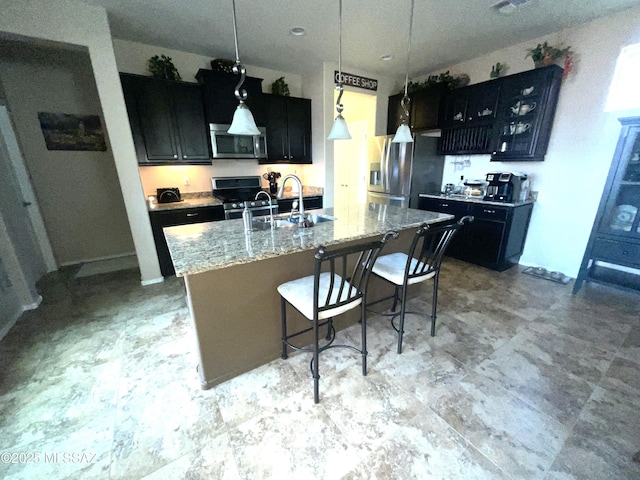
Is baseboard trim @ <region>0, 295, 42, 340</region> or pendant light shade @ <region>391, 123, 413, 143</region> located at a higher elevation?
pendant light shade @ <region>391, 123, 413, 143</region>

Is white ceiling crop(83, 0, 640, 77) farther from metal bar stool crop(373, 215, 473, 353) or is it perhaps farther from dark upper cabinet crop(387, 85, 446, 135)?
metal bar stool crop(373, 215, 473, 353)

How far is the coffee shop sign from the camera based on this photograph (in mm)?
3922

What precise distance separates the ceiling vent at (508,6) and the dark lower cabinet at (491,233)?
6.50ft

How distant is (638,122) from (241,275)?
3.71 meters

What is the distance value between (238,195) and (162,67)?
1769 mm

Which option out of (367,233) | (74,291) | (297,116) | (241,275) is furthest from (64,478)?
(297,116)

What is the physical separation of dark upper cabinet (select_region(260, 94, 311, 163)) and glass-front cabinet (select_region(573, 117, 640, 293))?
3671 mm

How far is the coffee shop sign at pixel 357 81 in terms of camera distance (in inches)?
154

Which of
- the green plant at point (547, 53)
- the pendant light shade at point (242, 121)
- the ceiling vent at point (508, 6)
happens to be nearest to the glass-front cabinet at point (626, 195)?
the green plant at point (547, 53)

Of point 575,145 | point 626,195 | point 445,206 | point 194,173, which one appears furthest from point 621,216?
point 194,173

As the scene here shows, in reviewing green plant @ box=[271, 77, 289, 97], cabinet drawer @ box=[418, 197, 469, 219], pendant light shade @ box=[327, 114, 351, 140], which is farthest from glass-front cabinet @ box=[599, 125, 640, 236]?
green plant @ box=[271, 77, 289, 97]

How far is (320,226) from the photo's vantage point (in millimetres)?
2047

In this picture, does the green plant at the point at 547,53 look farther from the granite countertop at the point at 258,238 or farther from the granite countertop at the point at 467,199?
the granite countertop at the point at 258,238

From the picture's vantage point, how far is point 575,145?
302 cm
